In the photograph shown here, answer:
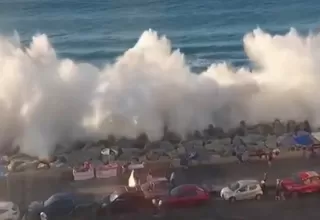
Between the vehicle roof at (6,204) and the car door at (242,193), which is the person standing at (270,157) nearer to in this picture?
the car door at (242,193)

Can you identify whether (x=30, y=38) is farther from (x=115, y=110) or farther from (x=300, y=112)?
(x=300, y=112)

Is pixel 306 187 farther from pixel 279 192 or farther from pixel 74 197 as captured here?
pixel 74 197

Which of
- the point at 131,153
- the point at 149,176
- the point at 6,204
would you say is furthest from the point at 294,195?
the point at 6,204

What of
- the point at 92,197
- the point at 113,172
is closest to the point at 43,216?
the point at 92,197

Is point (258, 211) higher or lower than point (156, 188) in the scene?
lower

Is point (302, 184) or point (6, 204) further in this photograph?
point (302, 184)

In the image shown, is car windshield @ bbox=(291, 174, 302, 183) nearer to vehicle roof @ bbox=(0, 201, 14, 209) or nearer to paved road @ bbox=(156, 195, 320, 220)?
paved road @ bbox=(156, 195, 320, 220)

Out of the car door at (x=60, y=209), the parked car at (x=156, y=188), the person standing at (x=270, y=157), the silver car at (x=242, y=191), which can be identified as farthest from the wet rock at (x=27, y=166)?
the person standing at (x=270, y=157)
